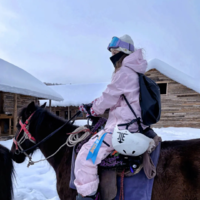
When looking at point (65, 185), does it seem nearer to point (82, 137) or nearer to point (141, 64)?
point (82, 137)

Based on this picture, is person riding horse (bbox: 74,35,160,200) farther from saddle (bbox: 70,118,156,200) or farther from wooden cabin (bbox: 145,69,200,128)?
wooden cabin (bbox: 145,69,200,128)

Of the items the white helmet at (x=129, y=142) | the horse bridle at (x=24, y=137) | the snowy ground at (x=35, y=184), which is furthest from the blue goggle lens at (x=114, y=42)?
the snowy ground at (x=35, y=184)

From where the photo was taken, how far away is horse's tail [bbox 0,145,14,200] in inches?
74.0

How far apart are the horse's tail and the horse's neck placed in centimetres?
55

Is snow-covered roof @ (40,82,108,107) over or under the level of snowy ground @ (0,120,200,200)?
over

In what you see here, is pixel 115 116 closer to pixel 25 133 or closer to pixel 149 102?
pixel 149 102

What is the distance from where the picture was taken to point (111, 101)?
5.79 ft

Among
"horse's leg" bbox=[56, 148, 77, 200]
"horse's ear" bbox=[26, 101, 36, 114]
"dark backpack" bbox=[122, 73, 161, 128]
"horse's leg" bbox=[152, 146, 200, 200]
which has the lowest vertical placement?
"horse's leg" bbox=[56, 148, 77, 200]

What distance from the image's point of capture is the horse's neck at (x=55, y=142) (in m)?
2.35

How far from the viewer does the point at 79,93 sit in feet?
70.3

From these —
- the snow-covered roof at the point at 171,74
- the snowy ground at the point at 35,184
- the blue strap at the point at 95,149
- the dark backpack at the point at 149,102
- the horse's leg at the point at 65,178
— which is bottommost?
the snowy ground at the point at 35,184

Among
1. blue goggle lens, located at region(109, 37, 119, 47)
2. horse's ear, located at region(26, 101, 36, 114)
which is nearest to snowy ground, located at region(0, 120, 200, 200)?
horse's ear, located at region(26, 101, 36, 114)

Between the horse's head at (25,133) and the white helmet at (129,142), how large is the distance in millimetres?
1478

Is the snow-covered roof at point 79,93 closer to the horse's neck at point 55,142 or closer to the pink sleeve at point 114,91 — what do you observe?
the horse's neck at point 55,142
